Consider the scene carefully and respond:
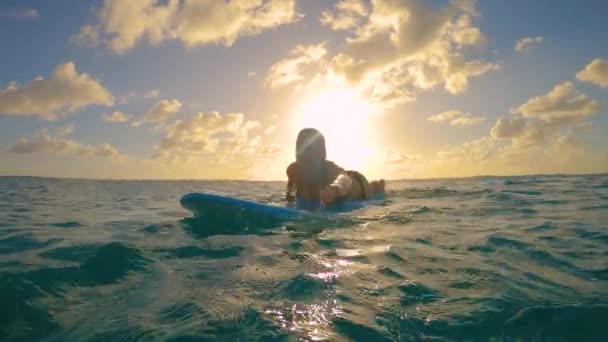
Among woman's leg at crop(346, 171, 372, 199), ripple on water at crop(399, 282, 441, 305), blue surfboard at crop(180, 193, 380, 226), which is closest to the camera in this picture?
ripple on water at crop(399, 282, 441, 305)

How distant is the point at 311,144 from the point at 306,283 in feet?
20.9

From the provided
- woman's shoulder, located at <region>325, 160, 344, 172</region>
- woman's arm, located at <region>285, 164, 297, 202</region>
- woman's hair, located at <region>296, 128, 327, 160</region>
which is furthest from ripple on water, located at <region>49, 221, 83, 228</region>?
woman's shoulder, located at <region>325, 160, 344, 172</region>

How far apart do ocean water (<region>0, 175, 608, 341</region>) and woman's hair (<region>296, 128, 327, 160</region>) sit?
3207 millimetres

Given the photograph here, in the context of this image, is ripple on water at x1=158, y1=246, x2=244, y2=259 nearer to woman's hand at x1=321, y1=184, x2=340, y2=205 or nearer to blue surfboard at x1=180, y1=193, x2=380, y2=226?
blue surfboard at x1=180, y1=193, x2=380, y2=226

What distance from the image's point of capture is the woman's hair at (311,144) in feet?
32.2

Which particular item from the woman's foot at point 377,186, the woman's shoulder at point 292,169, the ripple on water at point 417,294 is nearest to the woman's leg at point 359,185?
the woman's foot at point 377,186

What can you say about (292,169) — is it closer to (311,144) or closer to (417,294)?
(311,144)

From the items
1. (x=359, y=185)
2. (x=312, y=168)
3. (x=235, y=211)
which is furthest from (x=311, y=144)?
(x=235, y=211)

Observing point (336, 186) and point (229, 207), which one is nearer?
point (229, 207)

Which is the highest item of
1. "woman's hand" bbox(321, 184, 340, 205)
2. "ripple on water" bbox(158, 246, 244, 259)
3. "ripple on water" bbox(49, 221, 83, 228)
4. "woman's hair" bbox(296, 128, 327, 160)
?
"woman's hair" bbox(296, 128, 327, 160)

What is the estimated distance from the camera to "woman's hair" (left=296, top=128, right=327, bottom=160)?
32.2ft

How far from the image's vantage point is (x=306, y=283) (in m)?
3.71

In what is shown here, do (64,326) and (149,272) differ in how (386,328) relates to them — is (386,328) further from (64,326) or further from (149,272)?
(149,272)

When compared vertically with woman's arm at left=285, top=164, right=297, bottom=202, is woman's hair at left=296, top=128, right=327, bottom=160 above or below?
above
